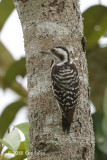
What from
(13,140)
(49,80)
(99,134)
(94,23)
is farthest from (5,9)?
(13,140)

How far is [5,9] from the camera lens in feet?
15.0

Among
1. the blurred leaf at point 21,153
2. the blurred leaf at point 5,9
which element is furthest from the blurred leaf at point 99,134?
the blurred leaf at point 5,9

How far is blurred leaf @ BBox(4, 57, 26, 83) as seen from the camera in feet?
16.5

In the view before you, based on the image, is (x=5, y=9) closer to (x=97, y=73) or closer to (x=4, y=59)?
(x=4, y=59)

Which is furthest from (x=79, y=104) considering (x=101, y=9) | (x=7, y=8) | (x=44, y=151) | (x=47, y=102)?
(x=101, y=9)

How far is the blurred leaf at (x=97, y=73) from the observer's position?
5031 millimetres

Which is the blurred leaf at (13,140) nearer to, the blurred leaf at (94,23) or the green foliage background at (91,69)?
the green foliage background at (91,69)

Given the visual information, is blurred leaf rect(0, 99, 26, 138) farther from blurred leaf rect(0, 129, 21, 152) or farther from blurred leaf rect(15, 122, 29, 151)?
blurred leaf rect(0, 129, 21, 152)

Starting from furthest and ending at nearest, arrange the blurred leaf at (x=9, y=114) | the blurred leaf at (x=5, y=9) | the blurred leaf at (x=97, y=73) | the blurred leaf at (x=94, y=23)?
the blurred leaf at (x=97, y=73)
the blurred leaf at (x=94, y=23)
the blurred leaf at (x=9, y=114)
the blurred leaf at (x=5, y=9)

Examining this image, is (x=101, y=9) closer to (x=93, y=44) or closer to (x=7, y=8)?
(x=93, y=44)

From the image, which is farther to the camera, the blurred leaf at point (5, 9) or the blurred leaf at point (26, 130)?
the blurred leaf at point (5, 9)

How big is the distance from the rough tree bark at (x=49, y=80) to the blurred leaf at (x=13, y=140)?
189mm

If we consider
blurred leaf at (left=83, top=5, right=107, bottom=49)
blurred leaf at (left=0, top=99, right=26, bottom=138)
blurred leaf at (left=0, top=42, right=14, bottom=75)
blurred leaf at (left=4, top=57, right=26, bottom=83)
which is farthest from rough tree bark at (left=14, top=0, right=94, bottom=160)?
blurred leaf at (left=0, top=42, right=14, bottom=75)

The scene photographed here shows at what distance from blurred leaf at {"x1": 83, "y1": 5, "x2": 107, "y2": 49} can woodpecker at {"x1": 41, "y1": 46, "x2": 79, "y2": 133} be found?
150 centimetres
